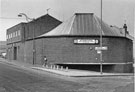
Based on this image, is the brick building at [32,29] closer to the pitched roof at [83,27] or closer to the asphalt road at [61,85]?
the pitched roof at [83,27]

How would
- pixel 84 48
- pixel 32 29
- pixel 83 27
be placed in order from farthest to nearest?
pixel 32 29 < pixel 83 27 < pixel 84 48

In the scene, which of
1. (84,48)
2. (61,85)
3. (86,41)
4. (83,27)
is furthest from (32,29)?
(61,85)

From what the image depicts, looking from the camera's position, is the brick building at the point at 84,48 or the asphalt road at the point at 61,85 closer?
the asphalt road at the point at 61,85

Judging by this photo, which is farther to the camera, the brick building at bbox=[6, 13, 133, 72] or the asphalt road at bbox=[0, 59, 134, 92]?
the brick building at bbox=[6, 13, 133, 72]

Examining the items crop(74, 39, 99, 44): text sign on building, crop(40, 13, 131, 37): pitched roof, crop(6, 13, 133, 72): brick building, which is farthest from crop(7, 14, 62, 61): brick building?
crop(74, 39, 99, 44): text sign on building

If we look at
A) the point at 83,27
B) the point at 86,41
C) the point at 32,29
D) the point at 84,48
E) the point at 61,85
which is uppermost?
the point at 32,29

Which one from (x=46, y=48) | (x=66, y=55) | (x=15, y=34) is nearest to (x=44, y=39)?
(x=46, y=48)

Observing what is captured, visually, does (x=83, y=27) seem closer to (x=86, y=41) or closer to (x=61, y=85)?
(x=86, y=41)

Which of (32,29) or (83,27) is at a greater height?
(32,29)

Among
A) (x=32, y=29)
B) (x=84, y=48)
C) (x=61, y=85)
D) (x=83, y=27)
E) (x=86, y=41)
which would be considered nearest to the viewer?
(x=61, y=85)

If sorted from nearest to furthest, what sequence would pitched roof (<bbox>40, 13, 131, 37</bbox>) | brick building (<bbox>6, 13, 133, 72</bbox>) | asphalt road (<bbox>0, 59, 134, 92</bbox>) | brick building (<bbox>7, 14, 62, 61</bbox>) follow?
1. asphalt road (<bbox>0, 59, 134, 92</bbox>)
2. brick building (<bbox>6, 13, 133, 72</bbox>)
3. pitched roof (<bbox>40, 13, 131, 37</bbox>)
4. brick building (<bbox>7, 14, 62, 61</bbox>)

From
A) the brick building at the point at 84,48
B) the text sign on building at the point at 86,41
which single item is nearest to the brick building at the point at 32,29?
the brick building at the point at 84,48

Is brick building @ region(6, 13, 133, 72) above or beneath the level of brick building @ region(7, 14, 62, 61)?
beneath

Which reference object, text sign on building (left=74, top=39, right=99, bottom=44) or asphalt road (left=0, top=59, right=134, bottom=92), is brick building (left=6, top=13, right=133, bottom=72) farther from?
asphalt road (left=0, top=59, right=134, bottom=92)
